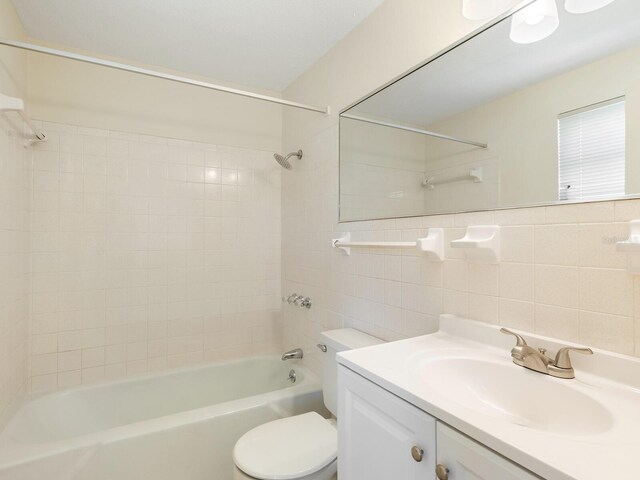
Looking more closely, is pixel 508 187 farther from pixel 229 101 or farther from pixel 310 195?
pixel 229 101

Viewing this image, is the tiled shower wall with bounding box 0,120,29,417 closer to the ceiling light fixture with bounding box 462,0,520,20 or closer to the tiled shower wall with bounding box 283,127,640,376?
the tiled shower wall with bounding box 283,127,640,376

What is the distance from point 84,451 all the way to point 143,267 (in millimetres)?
1104

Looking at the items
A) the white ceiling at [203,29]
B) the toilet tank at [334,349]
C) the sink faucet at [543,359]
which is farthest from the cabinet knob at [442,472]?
the white ceiling at [203,29]

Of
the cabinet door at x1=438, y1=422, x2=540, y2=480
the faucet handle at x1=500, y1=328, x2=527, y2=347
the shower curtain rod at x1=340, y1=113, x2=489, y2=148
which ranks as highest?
the shower curtain rod at x1=340, y1=113, x2=489, y2=148

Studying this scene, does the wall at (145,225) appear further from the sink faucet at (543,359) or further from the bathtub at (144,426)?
the sink faucet at (543,359)

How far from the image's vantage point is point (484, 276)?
1104mm

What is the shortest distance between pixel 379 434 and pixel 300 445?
2.15 feet

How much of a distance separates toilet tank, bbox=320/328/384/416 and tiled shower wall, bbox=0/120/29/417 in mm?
1504

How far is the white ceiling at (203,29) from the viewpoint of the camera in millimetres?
1652

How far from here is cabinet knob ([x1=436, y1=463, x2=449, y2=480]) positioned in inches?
25.9

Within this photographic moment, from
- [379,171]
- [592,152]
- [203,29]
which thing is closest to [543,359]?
[592,152]

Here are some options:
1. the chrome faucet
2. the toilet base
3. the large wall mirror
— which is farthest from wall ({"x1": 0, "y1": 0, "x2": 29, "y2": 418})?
the large wall mirror

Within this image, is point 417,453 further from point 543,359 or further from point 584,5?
point 584,5

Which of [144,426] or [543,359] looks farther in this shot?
[144,426]
